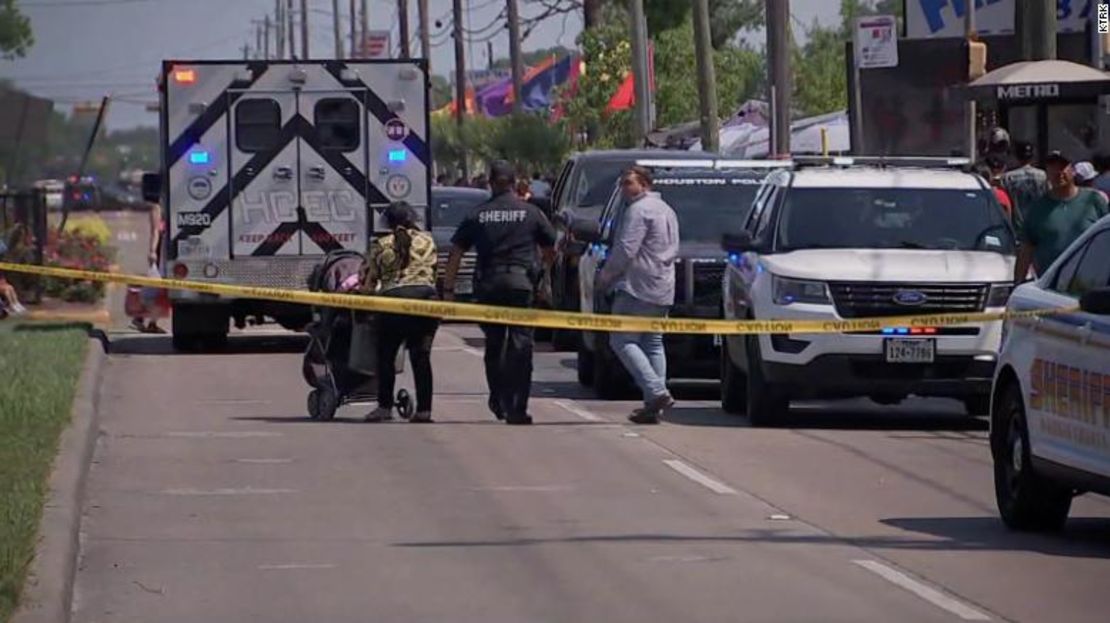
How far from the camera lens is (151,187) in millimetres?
26047

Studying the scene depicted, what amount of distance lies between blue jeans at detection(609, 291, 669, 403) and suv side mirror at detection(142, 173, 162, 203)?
9.53 meters

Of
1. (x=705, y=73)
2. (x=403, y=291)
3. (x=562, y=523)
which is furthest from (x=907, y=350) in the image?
(x=705, y=73)

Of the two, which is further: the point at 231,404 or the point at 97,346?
the point at 97,346

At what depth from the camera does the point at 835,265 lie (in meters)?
17.4

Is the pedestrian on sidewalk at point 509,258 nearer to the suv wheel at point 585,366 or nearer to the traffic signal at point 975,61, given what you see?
the suv wheel at point 585,366

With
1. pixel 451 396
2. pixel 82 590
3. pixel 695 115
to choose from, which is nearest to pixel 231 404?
pixel 451 396

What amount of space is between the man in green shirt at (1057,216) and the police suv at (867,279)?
26 centimetres

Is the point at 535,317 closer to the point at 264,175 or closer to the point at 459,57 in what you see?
the point at 264,175

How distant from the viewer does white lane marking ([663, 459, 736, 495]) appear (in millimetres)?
14109

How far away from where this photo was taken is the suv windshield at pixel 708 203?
2108cm

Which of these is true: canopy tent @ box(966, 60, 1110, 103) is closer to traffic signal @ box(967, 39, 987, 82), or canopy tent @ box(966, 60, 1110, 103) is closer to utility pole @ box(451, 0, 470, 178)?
traffic signal @ box(967, 39, 987, 82)

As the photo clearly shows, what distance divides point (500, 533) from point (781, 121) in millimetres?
18632

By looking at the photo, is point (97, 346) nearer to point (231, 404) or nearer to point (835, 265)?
point (231, 404)

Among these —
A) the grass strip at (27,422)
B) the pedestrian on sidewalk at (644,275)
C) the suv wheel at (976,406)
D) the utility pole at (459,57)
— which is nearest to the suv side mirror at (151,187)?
the grass strip at (27,422)
